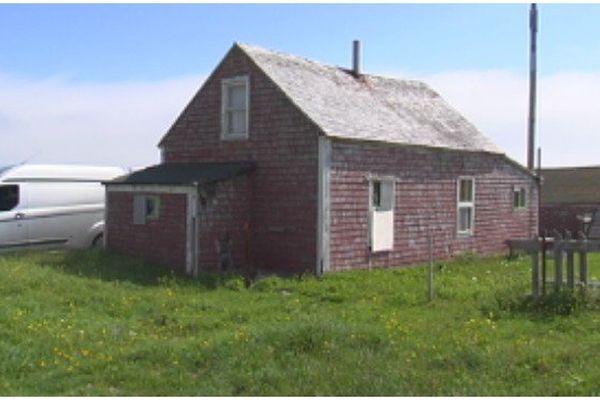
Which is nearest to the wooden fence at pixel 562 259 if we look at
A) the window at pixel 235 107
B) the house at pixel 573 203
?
the window at pixel 235 107

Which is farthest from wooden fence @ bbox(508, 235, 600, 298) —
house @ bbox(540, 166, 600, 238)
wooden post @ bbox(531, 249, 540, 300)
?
house @ bbox(540, 166, 600, 238)

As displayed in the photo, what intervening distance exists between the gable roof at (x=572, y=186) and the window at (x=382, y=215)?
22098mm

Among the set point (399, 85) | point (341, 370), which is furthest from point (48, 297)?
point (399, 85)

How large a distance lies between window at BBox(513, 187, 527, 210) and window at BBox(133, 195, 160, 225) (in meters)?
12.4

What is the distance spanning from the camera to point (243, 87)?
63.2ft

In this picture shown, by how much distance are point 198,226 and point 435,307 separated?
651 cm

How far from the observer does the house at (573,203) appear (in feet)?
119

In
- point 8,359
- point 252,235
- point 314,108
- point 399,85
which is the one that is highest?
point 399,85

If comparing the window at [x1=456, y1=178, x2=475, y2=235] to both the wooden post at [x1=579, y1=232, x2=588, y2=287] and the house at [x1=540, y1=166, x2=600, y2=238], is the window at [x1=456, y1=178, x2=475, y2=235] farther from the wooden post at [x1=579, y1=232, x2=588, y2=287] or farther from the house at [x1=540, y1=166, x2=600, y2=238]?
the house at [x1=540, y1=166, x2=600, y2=238]

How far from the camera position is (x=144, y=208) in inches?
719

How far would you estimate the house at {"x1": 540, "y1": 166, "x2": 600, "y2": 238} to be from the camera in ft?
119

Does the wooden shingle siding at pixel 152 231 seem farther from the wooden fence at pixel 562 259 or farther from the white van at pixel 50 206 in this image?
the wooden fence at pixel 562 259

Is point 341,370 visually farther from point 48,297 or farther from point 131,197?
point 131,197

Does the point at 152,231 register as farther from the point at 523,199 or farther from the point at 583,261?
the point at 523,199
